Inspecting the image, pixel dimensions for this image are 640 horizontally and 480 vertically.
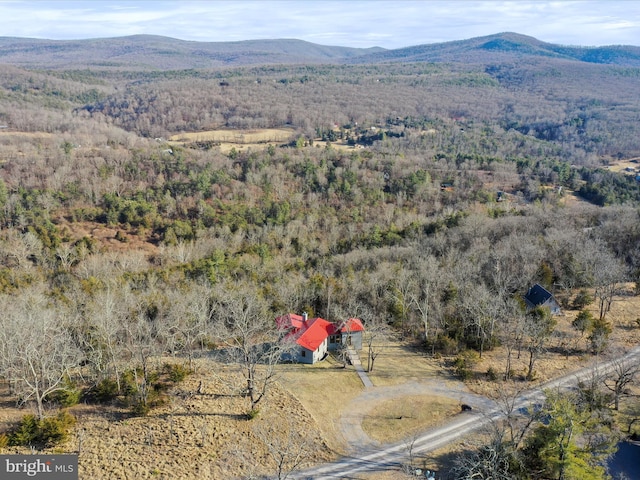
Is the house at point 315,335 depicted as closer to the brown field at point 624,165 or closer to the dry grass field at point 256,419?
the dry grass field at point 256,419

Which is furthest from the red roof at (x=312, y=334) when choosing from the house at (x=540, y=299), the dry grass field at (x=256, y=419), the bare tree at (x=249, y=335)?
the house at (x=540, y=299)

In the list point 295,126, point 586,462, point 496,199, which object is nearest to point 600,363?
point 586,462

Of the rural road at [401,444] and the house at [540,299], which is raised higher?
the house at [540,299]

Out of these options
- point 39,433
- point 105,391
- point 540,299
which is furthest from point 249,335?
point 540,299

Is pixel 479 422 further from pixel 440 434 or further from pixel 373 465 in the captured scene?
pixel 373 465

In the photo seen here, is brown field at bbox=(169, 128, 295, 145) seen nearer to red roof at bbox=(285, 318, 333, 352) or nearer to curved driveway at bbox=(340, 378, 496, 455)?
red roof at bbox=(285, 318, 333, 352)

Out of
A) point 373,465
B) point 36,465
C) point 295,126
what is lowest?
point 373,465
